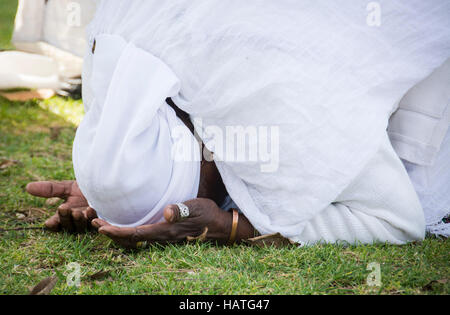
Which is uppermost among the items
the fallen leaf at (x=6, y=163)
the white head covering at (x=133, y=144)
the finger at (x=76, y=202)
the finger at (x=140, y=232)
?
the white head covering at (x=133, y=144)

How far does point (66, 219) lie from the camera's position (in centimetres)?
235

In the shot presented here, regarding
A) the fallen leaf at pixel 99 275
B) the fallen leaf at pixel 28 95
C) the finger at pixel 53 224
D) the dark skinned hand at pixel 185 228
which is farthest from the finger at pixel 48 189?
the fallen leaf at pixel 28 95

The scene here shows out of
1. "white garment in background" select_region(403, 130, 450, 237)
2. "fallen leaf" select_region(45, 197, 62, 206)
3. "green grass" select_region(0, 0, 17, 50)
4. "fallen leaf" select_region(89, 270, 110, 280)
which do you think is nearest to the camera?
"fallen leaf" select_region(89, 270, 110, 280)

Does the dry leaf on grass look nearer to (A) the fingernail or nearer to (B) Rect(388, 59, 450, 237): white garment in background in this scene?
(A) the fingernail

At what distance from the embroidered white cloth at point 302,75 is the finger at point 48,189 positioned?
2.53 feet

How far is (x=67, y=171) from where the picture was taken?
11.2 feet

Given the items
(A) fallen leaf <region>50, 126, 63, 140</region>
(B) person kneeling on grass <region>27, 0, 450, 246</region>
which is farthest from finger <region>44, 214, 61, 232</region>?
(A) fallen leaf <region>50, 126, 63, 140</region>

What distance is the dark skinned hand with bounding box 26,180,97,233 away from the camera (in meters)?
2.32

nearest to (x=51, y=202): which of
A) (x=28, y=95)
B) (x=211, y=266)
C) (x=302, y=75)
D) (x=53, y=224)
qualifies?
(x=53, y=224)

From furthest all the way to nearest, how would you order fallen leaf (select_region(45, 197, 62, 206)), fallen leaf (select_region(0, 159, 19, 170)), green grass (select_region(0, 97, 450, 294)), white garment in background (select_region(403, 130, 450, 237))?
fallen leaf (select_region(0, 159, 19, 170)) → fallen leaf (select_region(45, 197, 62, 206)) → white garment in background (select_region(403, 130, 450, 237)) → green grass (select_region(0, 97, 450, 294))

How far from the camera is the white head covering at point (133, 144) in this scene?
2051 mm

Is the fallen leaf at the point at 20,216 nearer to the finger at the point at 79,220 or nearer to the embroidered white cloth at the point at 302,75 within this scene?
the finger at the point at 79,220
